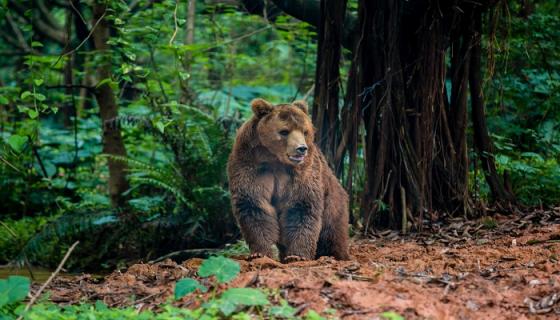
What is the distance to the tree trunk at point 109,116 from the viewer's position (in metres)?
10.3

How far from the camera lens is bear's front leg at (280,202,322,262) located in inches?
255

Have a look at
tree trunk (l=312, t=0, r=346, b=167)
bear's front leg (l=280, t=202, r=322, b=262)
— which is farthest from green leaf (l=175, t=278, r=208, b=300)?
tree trunk (l=312, t=0, r=346, b=167)

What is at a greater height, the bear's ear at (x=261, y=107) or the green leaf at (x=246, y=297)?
the bear's ear at (x=261, y=107)

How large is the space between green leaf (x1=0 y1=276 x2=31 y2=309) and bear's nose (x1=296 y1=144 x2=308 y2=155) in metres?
2.67

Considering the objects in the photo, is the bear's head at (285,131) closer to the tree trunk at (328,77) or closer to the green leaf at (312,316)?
the tree trunk at (328,77)

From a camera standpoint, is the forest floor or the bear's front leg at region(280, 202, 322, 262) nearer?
the forest floor

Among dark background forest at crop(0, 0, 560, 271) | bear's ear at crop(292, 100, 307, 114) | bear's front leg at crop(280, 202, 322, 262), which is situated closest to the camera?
bear's front leg at crop(280, 202, 322, 262)

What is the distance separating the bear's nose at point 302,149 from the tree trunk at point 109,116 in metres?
4.62

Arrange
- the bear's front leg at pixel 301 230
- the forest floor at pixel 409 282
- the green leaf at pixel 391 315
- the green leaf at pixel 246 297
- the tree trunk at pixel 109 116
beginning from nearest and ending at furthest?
the green leaf at pixel 391 315 < the green leaf at pixel 246 297 < the forest floor at pixel 409 282 < the bear's front leg at pixel 301 230 < the tree trunk at pixel 109 116

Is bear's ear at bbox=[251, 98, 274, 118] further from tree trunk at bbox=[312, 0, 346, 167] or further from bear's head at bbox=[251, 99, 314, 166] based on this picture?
tree trunk at bbox=[312, 0, 346, 167]

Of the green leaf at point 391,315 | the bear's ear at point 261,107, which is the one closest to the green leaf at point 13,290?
the green leaf at point 391,315

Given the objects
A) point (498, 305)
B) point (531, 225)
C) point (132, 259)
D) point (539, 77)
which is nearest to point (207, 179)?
point (132, 259)

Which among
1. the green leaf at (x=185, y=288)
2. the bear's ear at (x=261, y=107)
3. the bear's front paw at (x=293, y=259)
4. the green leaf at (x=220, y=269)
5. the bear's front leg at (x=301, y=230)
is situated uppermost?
the bear's ear at (x=261, y=107)

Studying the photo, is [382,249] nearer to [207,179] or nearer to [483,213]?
[483,213]
